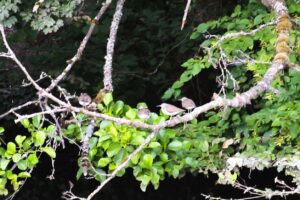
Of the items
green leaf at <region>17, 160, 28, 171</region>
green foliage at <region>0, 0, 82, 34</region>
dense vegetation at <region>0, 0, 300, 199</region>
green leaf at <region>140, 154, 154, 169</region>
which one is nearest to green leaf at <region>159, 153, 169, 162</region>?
dense vegetation at <region>0, 0, 300, 199</region>

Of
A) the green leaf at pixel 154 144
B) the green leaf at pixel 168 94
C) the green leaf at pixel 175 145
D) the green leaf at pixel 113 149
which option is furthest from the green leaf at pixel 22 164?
the green leaf at pixel 168 94

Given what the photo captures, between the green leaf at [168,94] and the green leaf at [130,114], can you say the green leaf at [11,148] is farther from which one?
the green leaf at [168,94]

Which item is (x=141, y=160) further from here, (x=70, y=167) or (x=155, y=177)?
(x=70, y=167)

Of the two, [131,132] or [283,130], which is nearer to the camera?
[131,132]

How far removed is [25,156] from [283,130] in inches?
55.9

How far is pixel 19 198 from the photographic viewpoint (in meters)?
4.86

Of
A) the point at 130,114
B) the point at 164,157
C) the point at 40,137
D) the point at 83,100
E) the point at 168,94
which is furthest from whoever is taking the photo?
the point at 168,94

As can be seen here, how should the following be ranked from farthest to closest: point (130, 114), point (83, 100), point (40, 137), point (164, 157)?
point (164, 157) → point (40, 137) → point (130, 114) → point (83, 100)

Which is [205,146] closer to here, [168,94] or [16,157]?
[168,94]

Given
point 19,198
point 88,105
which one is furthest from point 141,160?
point 19,198

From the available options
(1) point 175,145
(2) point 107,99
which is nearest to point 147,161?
(1) point 175,145

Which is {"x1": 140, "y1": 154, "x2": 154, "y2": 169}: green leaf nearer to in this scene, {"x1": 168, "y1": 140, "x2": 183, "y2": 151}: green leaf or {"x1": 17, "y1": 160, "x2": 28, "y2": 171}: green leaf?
{"x1": 168, "y1": 140, "x2": 183, "y2": 151}: green leaf

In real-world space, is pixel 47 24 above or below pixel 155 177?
above

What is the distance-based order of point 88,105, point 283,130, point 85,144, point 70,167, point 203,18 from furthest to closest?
point 70,167 → point 203,18 → point 283,130 → point 85,144 → point 88,105
